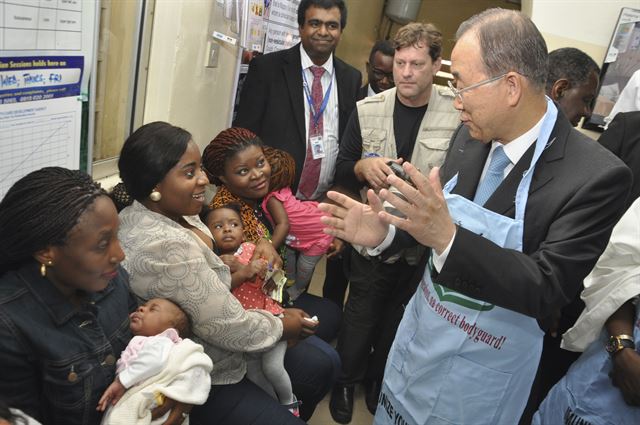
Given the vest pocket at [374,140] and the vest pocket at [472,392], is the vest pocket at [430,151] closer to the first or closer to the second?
the vest pocket at [374,140]

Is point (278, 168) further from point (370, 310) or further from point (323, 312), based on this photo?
point (370, 310)

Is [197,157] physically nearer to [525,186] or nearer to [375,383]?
[525,186]

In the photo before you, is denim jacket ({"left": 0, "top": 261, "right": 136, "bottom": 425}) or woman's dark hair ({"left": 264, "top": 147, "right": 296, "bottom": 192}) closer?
denim jacket ({"left": 0, "top": 261, "right": 136, "bottom": 425})

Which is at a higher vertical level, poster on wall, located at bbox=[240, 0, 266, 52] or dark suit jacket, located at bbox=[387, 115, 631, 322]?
poster on wall, located at bbox=[240, 0, 266, 52]

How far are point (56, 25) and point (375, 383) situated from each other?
2.44 meters

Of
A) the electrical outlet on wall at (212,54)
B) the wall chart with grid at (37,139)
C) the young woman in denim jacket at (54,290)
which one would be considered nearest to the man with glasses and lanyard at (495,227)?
the young woman in denim jacket at (54,290)

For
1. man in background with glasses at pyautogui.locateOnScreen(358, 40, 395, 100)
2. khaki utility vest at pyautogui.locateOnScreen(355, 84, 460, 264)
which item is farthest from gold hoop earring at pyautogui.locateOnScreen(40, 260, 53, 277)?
man in background with glasses at pyautogui.locateOnScreen(358, 40, 395, 100)

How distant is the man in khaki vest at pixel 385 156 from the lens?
7.68 ft

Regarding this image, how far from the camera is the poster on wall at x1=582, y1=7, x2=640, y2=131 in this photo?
4180mm

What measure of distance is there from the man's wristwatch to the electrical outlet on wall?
2379mm

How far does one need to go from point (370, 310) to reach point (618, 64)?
3631mm

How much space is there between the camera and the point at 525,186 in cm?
142

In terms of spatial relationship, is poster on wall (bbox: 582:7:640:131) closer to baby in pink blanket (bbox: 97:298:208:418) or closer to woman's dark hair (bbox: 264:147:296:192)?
woman's dark hair (bbox: 264:147:296:192)

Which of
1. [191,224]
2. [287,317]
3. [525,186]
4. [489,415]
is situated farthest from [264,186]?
[489,415]
